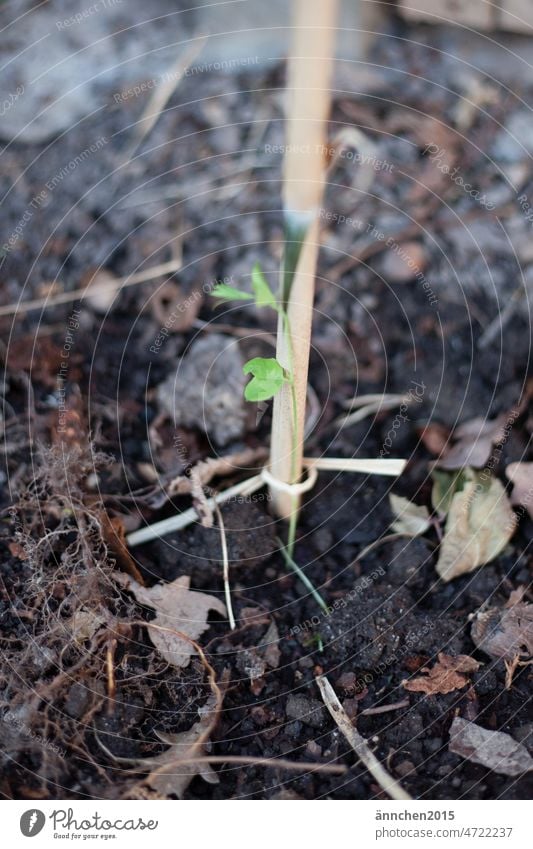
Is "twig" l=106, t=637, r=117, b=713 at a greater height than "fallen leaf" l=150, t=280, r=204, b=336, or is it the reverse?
"fallen leaf" l=150, t=280, r=204, b=336

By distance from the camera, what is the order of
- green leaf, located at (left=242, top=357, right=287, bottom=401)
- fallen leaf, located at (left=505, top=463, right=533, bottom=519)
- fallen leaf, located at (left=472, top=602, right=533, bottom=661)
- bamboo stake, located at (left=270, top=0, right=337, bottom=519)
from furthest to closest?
fallen leaf, located at (left=505, top=463, right=533, bottom=519) < fallen leaf, located at (left=472, top=602, right=533, bottom=661) < green leaf, located at (left=242, top=357, right=287, bottom=401) < bamboo stake, located at (left=270, top=0, right=337, bottom=519)

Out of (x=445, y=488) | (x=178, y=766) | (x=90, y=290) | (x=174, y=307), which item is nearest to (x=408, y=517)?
(x=445, y=488)

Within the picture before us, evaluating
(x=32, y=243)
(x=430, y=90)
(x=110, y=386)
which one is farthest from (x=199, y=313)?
(x=430, y=90)

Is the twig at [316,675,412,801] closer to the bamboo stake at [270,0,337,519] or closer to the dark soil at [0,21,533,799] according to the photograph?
the dark soil at [0,21,533,799]

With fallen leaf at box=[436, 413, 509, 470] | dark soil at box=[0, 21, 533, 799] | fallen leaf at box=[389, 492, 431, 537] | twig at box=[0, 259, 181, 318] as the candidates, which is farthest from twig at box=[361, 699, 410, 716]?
twig at box=[0, 259, 181, 318]

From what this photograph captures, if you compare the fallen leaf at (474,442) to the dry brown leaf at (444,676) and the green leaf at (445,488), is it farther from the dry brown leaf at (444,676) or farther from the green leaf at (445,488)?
the dry brown leaf at (444,676)

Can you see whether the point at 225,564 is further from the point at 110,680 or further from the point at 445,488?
the point at 445,488

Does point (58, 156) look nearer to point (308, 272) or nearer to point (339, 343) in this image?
point (339, 343)
